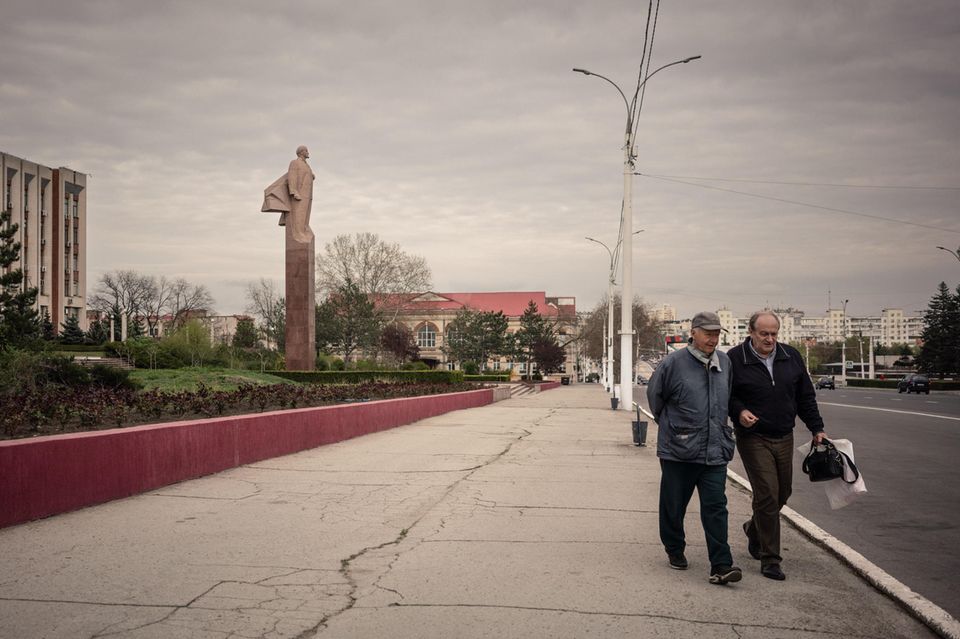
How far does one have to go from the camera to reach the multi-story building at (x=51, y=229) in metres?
63.3

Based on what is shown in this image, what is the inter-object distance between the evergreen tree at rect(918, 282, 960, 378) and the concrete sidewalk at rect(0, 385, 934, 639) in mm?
73863

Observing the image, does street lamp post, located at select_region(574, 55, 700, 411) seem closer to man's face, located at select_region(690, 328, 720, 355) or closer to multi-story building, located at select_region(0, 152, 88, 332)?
man's face, located at select_region(690, 328, 720, 355)

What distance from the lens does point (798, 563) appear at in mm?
6195

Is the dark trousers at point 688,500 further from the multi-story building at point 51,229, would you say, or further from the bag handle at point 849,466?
the multi-story building at point 51,229

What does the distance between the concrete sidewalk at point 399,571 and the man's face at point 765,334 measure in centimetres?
159

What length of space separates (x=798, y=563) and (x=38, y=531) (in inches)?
239

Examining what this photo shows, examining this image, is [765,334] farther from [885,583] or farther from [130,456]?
[130,456]

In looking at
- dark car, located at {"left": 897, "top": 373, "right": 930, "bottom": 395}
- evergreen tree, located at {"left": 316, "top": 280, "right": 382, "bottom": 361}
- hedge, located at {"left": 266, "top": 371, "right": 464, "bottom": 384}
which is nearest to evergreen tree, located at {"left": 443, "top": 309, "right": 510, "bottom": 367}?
evergreen tree, located at {"left": 316, "top": 280, "right": 382, "bottom": 361}

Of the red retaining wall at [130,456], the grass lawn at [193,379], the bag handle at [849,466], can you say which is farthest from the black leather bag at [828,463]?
the grass lawn at [193,379]

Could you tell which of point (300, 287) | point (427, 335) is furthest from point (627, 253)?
point (427, 335)

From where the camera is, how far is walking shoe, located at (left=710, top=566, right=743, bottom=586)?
5.37 m

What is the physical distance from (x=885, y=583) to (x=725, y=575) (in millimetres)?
1046

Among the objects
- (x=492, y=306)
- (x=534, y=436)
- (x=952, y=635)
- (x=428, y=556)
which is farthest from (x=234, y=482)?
(x=492, y=306)

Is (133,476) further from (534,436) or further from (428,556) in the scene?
(534,436)
